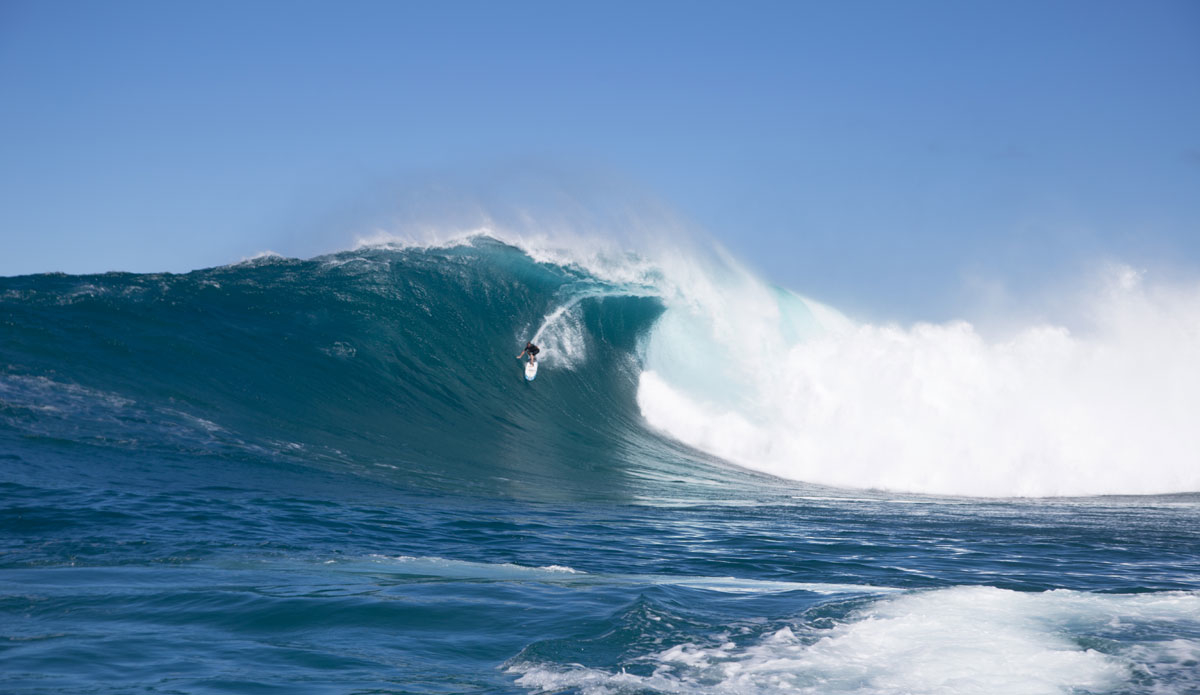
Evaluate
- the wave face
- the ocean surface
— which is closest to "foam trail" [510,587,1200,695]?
the ocean surface

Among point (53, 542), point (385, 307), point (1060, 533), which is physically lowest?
point (53, 542)

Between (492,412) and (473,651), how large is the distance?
11038mm

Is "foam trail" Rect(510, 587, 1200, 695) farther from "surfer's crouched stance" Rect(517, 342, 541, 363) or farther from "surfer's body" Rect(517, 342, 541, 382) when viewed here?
"surfer's crouched stance" Rect(517, 342, 541, 363)

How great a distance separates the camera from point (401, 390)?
14.9 m

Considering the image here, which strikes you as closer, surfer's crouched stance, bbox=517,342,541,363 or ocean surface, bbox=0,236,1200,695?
ocean surface, bbox=0,236,1200,695

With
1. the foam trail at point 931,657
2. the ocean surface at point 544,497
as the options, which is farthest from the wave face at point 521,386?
the foam trail at point 931,657

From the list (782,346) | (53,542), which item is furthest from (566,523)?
(782,346)

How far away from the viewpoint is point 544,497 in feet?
35.3

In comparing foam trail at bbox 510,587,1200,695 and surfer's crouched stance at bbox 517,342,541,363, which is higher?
surfer's crouched stance at bbox 517,342,541,363

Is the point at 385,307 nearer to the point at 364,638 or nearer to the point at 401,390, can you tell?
the point at 401,390

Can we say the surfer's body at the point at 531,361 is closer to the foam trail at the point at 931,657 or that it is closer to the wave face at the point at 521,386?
the wave face at the point at 521,386

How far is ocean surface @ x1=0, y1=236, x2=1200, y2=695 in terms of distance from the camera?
13.8ft

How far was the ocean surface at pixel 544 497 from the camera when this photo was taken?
4.20 metres

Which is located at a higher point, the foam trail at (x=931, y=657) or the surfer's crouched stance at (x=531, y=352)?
the surfer's crouched stance at (x=531, y=352)
